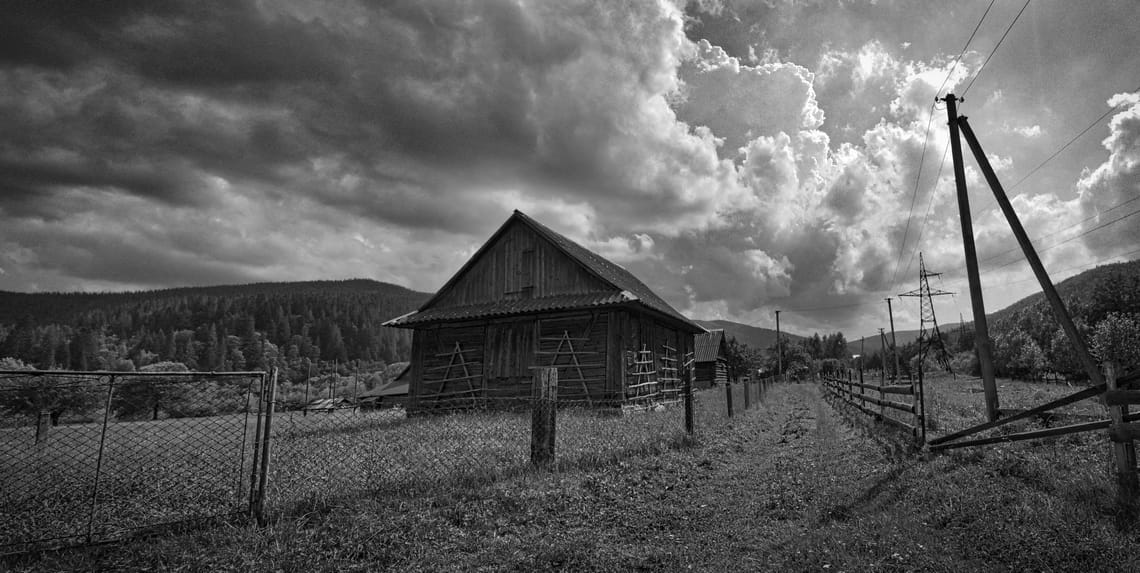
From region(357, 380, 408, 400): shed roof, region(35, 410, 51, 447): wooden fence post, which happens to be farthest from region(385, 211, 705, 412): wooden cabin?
region(357, 380, 408, 400): shed roof

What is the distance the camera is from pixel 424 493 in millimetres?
6297

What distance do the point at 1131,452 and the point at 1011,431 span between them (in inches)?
169

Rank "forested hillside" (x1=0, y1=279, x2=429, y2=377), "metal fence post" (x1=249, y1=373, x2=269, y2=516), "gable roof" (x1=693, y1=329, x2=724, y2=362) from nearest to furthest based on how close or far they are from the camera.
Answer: "metal fence post" (x1=249, y1=373, x2=269, y2=516), "gable roof" (x1=693, y1=329, x2=724, y2=362), "forested hillside" (x1=0, y1=279, x2=429, y2=377)

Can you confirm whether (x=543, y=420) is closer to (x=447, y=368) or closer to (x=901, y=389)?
(x=901, y=389)

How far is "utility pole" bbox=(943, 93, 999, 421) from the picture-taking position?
36.9 ft

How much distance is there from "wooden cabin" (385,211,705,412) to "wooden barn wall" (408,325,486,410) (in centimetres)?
4

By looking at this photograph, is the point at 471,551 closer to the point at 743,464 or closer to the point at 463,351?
the point at 743,464

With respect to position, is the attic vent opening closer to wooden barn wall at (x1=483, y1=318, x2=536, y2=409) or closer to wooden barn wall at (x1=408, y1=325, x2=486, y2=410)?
wooden barn wall at (x1=483, y1=318, x2=536, y2=409)

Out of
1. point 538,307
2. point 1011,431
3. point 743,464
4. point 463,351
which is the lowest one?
point 743,464

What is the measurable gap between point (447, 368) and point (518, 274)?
4.59 metres

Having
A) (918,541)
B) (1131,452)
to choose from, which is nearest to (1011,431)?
(1131,452)

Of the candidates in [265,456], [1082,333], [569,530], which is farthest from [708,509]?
[1082,333]

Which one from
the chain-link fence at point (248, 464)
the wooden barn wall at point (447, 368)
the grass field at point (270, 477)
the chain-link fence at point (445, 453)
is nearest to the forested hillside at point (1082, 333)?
the wooden barn wall at point (447, 368)

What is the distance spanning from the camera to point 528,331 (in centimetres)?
1923
